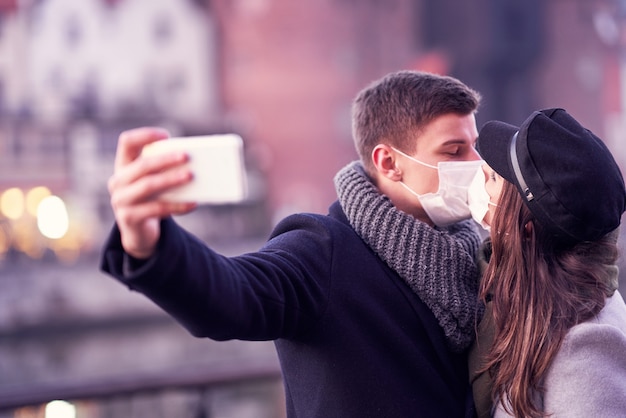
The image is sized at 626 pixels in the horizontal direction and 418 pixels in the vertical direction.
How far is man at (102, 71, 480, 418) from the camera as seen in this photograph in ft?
4.73

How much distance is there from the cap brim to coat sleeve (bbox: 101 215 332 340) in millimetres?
459

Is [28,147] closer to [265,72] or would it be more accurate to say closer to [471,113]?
[265,72]

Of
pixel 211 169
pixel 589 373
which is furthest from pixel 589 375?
pixel 211 169

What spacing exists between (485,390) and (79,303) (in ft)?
60.3

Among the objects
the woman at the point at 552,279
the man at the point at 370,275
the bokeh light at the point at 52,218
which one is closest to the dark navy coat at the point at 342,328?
the man at the point at 370,275

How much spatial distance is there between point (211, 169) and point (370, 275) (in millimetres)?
845

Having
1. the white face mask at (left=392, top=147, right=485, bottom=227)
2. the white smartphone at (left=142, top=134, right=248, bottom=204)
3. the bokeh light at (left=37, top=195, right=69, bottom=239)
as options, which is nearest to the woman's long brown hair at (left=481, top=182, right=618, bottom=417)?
the white face mask at (left=392, top=147, right=485, bottom=227)

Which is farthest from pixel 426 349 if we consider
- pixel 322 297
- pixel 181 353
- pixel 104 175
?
pixel 104 175

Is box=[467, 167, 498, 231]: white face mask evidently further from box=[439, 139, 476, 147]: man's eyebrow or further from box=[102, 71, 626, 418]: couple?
box=[439, 139, 476, 147]: man's eyebrow

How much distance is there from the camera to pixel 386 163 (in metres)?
2.31

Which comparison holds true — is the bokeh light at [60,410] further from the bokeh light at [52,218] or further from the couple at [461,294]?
the bokeh light at [52,218]

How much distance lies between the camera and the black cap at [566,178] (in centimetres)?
181

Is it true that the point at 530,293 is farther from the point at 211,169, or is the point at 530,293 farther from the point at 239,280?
the point at 211,169

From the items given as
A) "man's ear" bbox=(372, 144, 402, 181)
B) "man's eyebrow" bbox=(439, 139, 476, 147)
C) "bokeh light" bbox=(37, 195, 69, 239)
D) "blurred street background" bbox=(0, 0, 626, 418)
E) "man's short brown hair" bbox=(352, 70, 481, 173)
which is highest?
"man's short brown hair" bbox=(352, 70, 481, 173)
